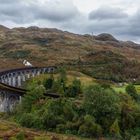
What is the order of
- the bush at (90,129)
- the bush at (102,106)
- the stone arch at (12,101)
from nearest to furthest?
the bush at (90,129) < the bush at (102,106) < the stone arch at (12,101)

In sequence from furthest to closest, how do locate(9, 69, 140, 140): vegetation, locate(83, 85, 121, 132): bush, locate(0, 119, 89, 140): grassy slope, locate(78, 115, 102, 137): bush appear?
locate(83, 85, 121, 132): bush → locate(9, 69, 140, 140): vegetation → locate(78, 115, 102, 137): bush → locate(0, 119, 89, 140): grassy slope

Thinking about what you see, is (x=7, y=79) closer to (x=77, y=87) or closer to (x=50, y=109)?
(x=77, y=87)

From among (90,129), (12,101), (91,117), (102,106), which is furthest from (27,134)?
(12,101)

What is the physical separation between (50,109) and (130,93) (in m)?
34.7

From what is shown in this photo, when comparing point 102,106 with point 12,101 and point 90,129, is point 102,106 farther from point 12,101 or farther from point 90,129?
point 12,101

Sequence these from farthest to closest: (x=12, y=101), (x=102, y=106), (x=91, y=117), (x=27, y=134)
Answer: (x=12, y=101), (x=102, y=106), (x=91, y=117), (x=27, y=134)

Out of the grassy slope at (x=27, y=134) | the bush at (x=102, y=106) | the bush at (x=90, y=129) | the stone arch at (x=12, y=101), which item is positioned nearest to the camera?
the grassy slope at (x=27, y=134)

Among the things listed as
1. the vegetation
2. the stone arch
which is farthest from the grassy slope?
the stone arch

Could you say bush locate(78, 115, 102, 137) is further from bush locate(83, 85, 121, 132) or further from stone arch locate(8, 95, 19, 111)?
stone arch locate(8, 95, 19, 111)

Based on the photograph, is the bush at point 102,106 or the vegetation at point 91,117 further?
the bush at point 102,106

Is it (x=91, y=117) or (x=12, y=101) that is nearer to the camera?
(x=91, y=117)

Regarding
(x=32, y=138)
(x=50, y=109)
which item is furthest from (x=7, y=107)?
(x=32, y=138)

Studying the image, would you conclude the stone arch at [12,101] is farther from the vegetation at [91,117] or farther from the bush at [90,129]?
the bush at [90,129]

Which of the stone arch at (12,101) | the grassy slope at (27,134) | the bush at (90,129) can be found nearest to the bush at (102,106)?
the bush at (90,129)
